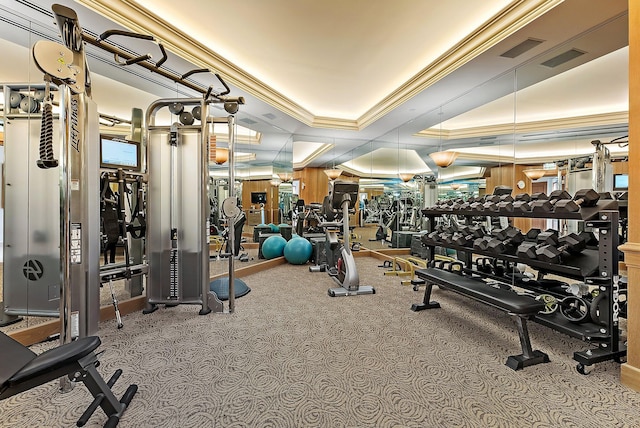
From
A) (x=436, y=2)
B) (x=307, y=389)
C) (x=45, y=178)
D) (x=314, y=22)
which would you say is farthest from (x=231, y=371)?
(x=436, y=2)

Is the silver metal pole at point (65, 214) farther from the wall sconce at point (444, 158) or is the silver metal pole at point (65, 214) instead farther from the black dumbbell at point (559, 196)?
the wall sconce at point (444, 158)

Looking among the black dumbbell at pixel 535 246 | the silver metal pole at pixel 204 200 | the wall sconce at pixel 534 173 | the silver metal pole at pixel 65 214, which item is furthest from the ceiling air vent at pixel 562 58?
the silver metal pole at pixel 65 214

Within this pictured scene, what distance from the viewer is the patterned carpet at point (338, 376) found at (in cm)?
169

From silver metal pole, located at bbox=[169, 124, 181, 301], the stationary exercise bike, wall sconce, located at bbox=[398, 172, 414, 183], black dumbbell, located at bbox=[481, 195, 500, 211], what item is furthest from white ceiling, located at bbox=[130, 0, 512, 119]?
wall sconce, located at bbox=[398, 172, 414, 183]

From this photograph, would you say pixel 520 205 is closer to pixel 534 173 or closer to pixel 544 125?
pixel 534 173

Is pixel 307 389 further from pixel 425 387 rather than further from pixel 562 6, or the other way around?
pixel 562 6

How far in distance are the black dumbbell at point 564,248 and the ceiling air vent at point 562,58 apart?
2.39 meters

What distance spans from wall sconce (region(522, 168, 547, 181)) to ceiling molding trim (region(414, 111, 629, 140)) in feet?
1.91

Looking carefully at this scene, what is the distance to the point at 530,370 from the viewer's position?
7.15ft

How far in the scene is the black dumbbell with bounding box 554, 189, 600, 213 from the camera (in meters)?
2.21

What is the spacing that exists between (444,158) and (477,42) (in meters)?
2.70

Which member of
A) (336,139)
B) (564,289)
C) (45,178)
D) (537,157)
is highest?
(336,139)

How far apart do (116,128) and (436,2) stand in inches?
156

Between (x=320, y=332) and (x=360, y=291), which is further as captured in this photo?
(x=360, y=291)
